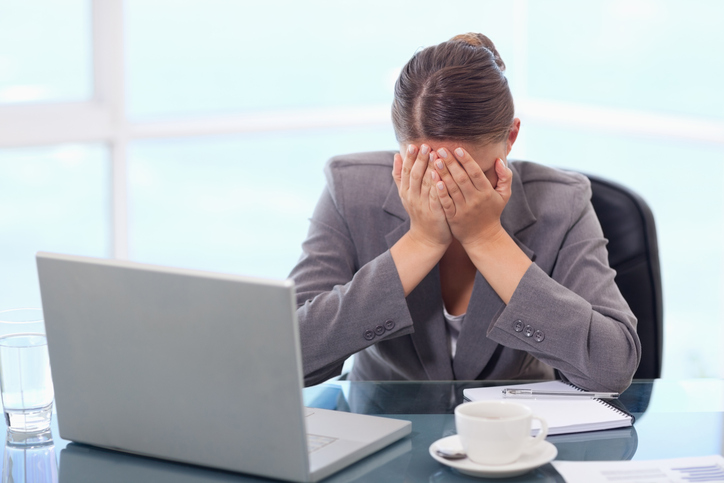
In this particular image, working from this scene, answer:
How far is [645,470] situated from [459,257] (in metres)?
0.72

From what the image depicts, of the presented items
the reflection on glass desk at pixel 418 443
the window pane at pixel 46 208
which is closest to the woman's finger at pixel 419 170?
the reflection on glass desk at pixel 418 443

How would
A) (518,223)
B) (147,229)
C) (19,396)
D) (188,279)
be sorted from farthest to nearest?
(147,229)
(518,223)
(19,396)
(188,279)

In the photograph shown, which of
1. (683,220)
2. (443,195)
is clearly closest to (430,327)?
(443,195)

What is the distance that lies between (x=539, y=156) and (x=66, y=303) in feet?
9.45

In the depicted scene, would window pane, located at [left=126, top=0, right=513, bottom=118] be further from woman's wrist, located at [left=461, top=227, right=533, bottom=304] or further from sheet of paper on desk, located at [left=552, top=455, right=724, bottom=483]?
sheet of paper on desk, located at [left=552, top=455, right=724, bottom=483]

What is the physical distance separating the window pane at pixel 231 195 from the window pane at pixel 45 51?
399 millimetres

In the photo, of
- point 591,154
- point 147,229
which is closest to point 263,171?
point 147,229

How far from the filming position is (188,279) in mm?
753

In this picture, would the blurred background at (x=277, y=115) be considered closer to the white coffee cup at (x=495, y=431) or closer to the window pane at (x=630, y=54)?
the window pane at (x=630, y=54)

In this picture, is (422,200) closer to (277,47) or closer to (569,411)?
(569,411)

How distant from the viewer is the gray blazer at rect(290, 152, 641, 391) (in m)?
1.18

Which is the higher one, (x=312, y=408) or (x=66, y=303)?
(x=66, y=303)

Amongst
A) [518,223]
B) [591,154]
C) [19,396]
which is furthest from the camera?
[591,154]

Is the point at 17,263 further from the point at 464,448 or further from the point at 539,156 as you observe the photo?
the point at 464,448
